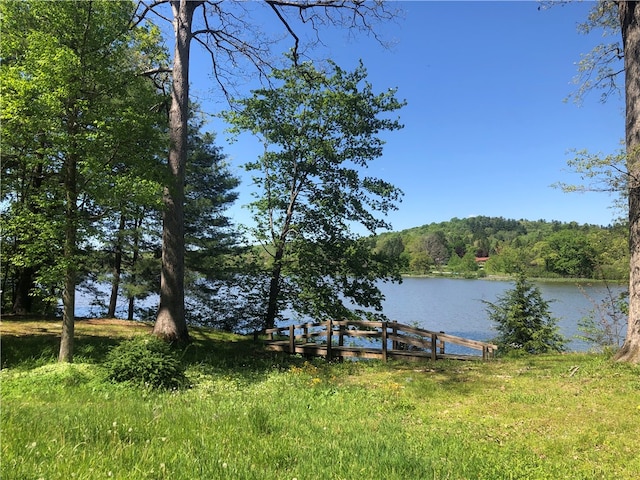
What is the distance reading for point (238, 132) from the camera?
16.0 metres

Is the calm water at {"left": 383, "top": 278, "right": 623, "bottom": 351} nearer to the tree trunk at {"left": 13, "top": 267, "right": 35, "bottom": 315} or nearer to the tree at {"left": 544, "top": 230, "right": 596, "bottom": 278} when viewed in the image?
the tree at {"left": 544, "top": 230, "right": 596, "bottom": 278}

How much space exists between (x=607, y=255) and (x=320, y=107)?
12.2 meters

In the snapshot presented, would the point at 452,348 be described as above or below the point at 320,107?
below

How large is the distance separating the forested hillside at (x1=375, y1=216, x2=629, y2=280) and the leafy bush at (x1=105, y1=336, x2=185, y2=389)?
10449 mm

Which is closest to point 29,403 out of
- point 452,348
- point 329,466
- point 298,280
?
point 329,466

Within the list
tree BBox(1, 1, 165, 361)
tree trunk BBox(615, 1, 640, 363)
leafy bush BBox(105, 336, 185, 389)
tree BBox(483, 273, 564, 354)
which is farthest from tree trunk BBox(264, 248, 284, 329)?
tree trunk BBox(615, 1, 640, 363)

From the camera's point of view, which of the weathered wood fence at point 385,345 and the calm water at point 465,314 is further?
the calm water at point 465,314

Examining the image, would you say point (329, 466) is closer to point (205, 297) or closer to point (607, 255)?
point (205, 297)

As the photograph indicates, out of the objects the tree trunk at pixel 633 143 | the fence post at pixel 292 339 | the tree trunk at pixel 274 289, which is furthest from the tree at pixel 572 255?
the fence post at pixel 292 339

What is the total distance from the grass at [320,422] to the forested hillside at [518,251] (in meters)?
8.61

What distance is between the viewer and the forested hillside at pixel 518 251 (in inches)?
632

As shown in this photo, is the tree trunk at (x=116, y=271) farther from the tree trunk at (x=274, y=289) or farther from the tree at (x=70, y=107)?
the tree at (x=70, y=107)

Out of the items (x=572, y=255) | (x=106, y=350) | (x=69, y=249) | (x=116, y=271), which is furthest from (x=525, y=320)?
(x=572, y=255)

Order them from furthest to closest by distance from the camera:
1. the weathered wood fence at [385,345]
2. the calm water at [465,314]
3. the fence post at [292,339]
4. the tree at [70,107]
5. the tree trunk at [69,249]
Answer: the calm water at [465,314]
the fence post at [292,339]
the weathered wood fence at [385,345]
the tree trunk at [69,249]
the tree at [70,107]
